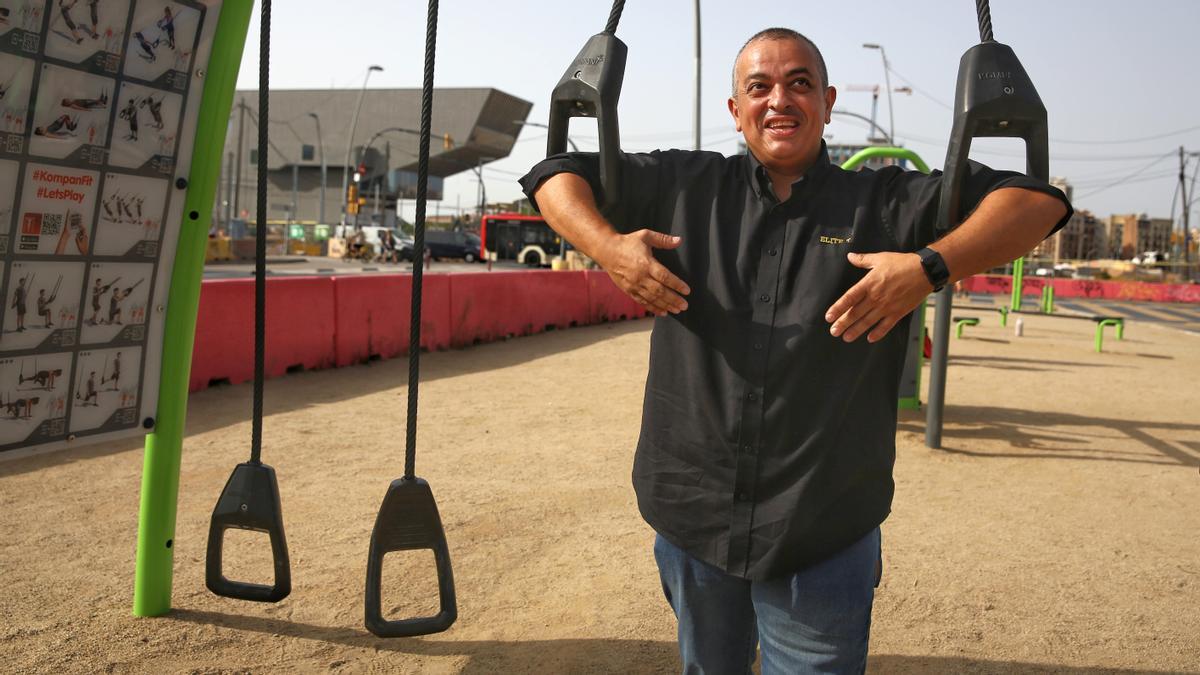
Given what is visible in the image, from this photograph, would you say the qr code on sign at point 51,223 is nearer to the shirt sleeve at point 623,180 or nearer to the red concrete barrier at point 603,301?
the shirt sleeve at point 623,180

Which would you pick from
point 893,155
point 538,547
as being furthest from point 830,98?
point 893,155

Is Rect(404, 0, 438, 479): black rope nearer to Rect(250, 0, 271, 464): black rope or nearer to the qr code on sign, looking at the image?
Rect(250, 0, 271, 464): black rope

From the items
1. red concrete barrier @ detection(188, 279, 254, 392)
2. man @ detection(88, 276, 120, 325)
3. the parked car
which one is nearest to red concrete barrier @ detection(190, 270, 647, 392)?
red concrete barrier @ detection(188, 279, 254, 392)

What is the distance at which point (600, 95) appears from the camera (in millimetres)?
2105

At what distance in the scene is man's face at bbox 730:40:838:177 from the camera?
6.88 feet

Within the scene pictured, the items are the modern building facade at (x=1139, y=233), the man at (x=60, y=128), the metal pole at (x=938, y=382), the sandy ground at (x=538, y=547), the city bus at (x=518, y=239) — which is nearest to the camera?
the man at (x=60, y=128)

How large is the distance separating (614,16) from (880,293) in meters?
0.88

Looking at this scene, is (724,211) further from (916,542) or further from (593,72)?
(916,542)

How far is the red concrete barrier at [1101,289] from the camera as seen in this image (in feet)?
133

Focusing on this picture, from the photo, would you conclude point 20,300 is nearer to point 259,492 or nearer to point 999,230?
point 259,492

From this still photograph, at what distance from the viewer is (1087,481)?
6723 millimetres

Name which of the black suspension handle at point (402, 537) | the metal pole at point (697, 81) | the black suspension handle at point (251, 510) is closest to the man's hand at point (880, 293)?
the black suspension handle at point (402, 537)

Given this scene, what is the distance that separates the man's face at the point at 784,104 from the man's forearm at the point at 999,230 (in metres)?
0.39

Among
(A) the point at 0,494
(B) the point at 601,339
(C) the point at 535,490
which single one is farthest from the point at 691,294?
(B) the point at 601,339
